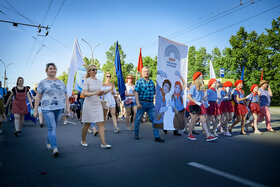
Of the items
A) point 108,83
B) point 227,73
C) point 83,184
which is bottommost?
point 83,184

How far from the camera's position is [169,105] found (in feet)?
20.0

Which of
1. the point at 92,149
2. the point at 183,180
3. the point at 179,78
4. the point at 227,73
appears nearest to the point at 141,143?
the point at 92,149

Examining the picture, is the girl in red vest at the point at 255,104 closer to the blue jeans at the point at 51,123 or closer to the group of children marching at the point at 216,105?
the group of children marching at the point at 216,105

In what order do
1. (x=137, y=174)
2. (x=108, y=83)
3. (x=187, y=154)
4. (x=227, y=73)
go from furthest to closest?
(x=227, y=73)
(x=108, y=83)
(x=187, y=154)
(x=137, y=174)

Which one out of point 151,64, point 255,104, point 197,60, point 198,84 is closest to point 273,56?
point 197,60

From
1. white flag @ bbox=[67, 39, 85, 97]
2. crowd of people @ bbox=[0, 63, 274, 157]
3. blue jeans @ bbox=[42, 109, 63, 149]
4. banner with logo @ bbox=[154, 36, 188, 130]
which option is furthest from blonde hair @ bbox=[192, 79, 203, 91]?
white flag @ bbox=[67, 39, 85, 97]

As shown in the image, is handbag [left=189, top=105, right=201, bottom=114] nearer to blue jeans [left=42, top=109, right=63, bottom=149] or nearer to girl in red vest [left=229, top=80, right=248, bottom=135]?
girl in red vest [left=229, top=80, right=248, bottom=135]

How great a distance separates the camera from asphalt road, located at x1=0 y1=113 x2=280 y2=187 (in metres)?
2.94

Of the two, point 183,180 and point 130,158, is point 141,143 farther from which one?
point 183,180

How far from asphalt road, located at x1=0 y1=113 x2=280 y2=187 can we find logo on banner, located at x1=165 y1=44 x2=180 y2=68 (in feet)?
7.76

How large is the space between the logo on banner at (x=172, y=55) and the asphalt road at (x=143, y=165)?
2.36 m

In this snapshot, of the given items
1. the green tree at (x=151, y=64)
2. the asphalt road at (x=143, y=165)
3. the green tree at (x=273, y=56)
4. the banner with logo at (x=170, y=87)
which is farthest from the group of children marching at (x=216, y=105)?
the green tree at (x=151, y=64)

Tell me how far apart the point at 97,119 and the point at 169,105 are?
2162 mm

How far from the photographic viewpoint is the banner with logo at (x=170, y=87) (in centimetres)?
596
